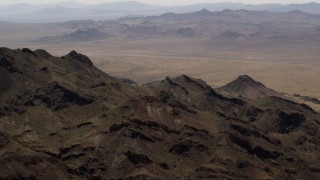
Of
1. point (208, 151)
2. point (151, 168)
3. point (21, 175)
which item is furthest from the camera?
point (208, 151)

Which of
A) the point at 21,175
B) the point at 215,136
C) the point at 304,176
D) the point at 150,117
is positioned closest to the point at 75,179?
the point at 21,175

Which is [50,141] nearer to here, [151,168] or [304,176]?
[151,168]

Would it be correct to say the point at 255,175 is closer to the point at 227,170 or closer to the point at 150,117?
the point at 227,170

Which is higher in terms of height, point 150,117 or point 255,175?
point 150,117

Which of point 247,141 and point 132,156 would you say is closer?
point 132,156

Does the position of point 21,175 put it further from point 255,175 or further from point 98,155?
point 255,175

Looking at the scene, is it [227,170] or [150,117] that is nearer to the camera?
[227,170]

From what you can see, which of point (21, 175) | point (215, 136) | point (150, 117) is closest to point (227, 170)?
point (215, 136)

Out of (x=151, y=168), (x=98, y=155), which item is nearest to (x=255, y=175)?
(x=151, y=168)

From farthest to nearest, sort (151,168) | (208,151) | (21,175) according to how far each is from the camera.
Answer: (208,151)
(151,168)
(21,175)
